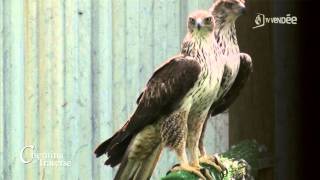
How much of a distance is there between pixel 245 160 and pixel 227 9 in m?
0.89

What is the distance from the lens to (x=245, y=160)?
4262 mm

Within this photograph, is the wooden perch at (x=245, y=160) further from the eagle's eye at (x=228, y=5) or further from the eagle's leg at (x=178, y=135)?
the eagle's eye at (x=228, y=5)

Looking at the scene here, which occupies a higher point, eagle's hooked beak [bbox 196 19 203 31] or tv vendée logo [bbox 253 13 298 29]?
eagle's hooked beak [bbox 196 19 203 31]

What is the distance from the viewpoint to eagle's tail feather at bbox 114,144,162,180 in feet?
12.8

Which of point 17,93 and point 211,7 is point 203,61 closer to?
point 211,7

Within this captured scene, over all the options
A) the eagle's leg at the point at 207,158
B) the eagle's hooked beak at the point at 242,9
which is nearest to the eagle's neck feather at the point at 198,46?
the eagle's hooked beak at the point at 242,9

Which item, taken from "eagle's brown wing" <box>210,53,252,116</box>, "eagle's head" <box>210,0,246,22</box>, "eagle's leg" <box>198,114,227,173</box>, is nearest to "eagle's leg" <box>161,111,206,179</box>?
"eagle's leg" <box>198,114,227,173</box>

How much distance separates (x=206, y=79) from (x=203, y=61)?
10cm

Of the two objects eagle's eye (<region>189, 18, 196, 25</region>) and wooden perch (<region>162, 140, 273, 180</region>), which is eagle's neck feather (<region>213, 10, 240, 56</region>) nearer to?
eagle's eye (<region>189, 18, 196, 25</region>)

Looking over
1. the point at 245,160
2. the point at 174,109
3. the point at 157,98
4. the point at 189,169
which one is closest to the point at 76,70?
the point at 157,98

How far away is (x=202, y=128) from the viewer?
13.2ft

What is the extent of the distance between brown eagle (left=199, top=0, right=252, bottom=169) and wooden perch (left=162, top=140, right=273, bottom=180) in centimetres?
11

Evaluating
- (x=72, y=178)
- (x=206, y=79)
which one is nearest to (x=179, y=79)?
(x=206, y=79)

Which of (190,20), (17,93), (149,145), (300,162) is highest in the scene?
(190,20)
